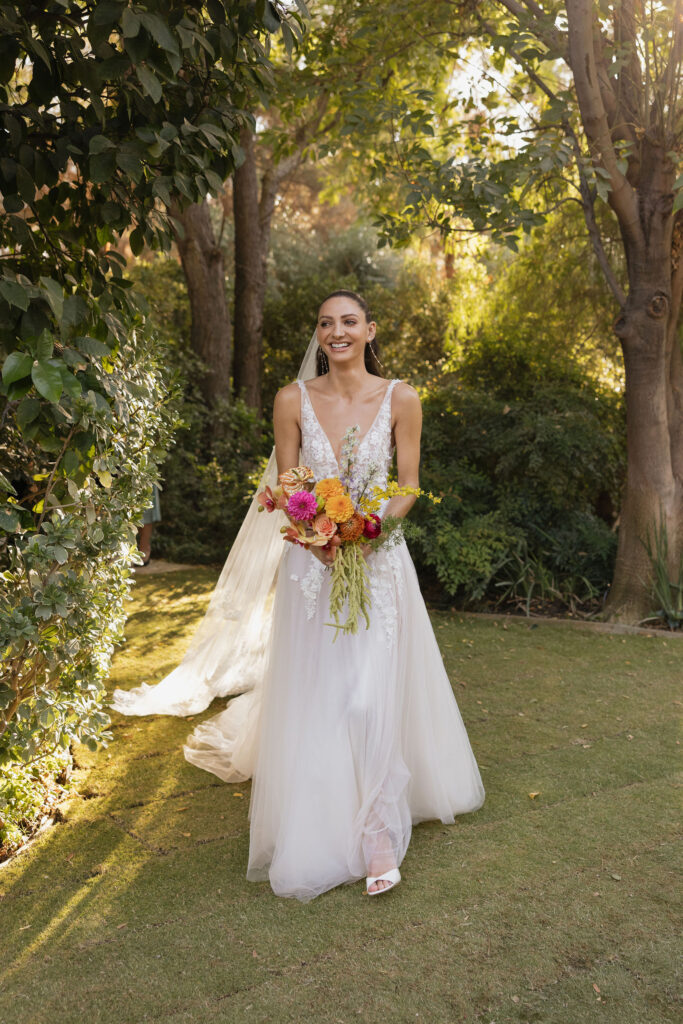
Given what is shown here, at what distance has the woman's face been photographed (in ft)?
12.5

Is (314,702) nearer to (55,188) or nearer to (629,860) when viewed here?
(629,860)

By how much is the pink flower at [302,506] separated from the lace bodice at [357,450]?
0.52 metres

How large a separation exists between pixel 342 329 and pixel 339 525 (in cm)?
95

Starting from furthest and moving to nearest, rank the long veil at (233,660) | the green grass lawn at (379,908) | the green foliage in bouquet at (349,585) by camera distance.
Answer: the long veil at (233,660) < the green foliage in bouquet at (349,585) < the green grass lawn at (379,908)

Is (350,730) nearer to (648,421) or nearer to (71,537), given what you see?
(71,537)

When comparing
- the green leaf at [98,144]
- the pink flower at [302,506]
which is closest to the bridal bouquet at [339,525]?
the pink flower at [302,506]

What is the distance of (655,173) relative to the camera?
6.77m

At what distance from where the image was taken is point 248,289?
11.3 m

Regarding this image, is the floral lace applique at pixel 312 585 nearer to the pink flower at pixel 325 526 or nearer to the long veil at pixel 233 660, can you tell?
the pink flower at pixel 325 526

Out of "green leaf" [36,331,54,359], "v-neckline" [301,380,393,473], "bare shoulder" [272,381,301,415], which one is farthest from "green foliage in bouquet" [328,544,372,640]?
"green leaf" [36,331,54,359]

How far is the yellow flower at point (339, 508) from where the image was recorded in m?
3.26

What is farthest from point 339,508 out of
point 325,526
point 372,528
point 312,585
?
point 312,585

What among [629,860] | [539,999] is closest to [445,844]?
[629,860]

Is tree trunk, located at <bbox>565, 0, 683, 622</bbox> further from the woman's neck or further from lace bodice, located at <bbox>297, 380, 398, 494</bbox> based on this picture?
lace bodice, located at <bbox>297, 380, 398, 494</bbox>
